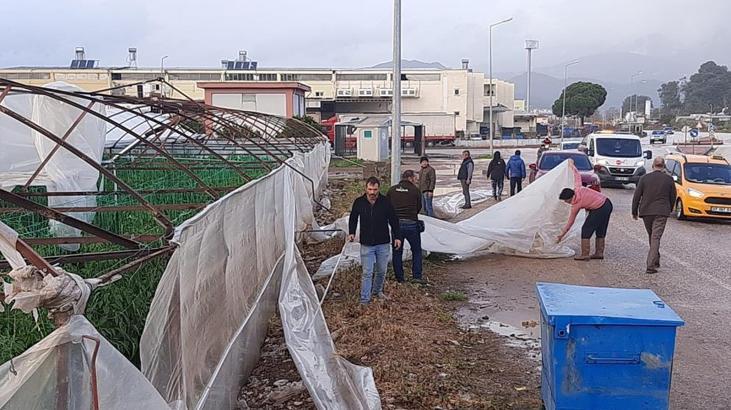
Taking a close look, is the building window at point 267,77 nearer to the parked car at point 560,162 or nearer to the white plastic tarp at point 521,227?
the parked car at point 560,162

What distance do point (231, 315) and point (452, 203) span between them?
1494 cm

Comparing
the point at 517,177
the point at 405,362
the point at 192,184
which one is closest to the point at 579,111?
the point at 517,177

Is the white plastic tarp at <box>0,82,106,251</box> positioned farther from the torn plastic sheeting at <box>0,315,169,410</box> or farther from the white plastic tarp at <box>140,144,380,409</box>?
the torn plastic sheeting at <box>0,315,169,410</box>

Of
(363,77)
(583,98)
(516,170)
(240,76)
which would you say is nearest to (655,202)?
(516,170)

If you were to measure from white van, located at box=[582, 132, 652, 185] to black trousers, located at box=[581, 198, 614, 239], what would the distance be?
1443 cm

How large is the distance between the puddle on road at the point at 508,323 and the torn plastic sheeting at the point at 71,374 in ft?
17.7

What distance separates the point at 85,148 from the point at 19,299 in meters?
9.42

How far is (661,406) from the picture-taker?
201 inches

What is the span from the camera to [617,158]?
27.1 m

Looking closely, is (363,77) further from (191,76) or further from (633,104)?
(633,104)

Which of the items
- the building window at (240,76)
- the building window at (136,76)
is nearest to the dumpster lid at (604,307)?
the building window at (136,76)

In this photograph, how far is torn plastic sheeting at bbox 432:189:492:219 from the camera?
19.2 meters

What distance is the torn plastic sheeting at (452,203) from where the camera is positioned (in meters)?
19.2

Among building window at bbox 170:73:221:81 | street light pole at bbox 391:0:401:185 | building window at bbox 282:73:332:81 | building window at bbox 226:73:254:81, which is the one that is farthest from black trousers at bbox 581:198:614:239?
building window at bbox 282:73:332:81
